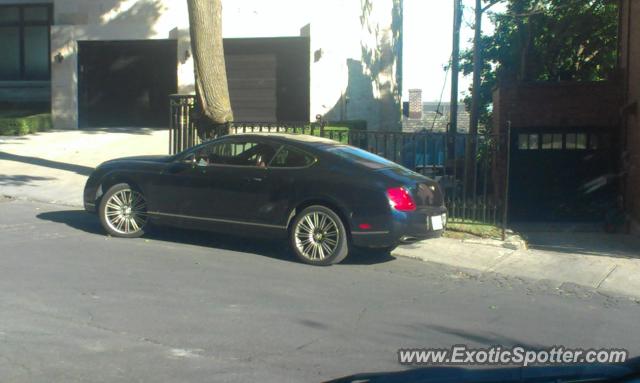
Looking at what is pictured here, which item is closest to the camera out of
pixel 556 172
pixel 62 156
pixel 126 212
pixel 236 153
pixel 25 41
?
pixel 236 153

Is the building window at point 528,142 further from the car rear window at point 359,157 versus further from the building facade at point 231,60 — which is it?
the building facade at point 231,60

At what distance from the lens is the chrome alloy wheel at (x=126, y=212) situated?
412 inches

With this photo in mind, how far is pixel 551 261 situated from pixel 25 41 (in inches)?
847

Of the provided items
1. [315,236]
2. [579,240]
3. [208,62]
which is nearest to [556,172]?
[579,240]

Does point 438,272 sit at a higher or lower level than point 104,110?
lower

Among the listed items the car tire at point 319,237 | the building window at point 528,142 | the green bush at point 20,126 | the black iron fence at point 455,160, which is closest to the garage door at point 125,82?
the green bush at point 20,126

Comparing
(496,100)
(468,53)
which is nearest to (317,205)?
(496,100)

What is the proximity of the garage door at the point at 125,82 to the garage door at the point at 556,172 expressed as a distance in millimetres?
11651

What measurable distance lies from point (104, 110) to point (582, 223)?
15.1m

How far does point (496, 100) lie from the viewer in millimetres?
17125

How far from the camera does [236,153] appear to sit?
33.5ft

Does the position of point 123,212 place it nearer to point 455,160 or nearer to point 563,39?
point 455,160

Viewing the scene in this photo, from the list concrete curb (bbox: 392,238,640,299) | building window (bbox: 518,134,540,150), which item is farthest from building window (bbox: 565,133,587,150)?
concrete curb (bbox: 392,238,640,299)

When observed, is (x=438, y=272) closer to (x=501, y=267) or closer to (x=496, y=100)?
(x=501, y=267)
